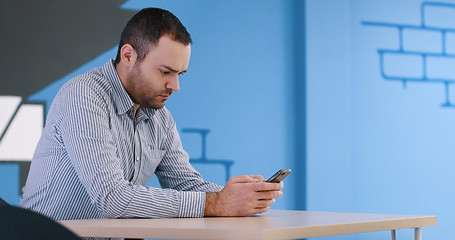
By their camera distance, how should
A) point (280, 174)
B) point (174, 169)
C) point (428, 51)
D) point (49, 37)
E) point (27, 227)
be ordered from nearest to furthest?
point (27, 227) → point (280, 174) → point (174, 169) → point (49, 37) → point (428, 51)

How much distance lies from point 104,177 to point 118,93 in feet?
1.19

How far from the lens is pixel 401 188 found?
3785 mm

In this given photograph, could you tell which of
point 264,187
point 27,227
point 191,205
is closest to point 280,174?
point 264,187

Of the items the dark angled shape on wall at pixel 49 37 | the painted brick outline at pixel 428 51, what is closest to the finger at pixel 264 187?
the dark angled shape on wall at pixel 49 37

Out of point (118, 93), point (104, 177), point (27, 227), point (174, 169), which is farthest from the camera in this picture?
point (174, 169)

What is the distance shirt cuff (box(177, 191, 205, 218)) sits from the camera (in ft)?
4.81

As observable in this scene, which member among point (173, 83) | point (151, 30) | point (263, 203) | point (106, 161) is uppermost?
point (151, 30)

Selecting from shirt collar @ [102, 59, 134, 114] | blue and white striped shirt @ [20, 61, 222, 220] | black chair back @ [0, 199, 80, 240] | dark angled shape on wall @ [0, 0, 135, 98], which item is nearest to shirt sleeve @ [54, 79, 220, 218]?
blue and white striped shirt @ [20, 61, 222, 220]

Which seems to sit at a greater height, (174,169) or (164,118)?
(164,118)

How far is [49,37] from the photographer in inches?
122

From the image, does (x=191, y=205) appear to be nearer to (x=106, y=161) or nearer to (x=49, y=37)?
(x=106, y=161)

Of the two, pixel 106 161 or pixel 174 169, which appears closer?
pixel 106 161

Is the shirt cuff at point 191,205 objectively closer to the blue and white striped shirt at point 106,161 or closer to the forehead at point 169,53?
the blue and white striped shirt at point 106,161

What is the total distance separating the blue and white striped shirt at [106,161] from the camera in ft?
4.76
